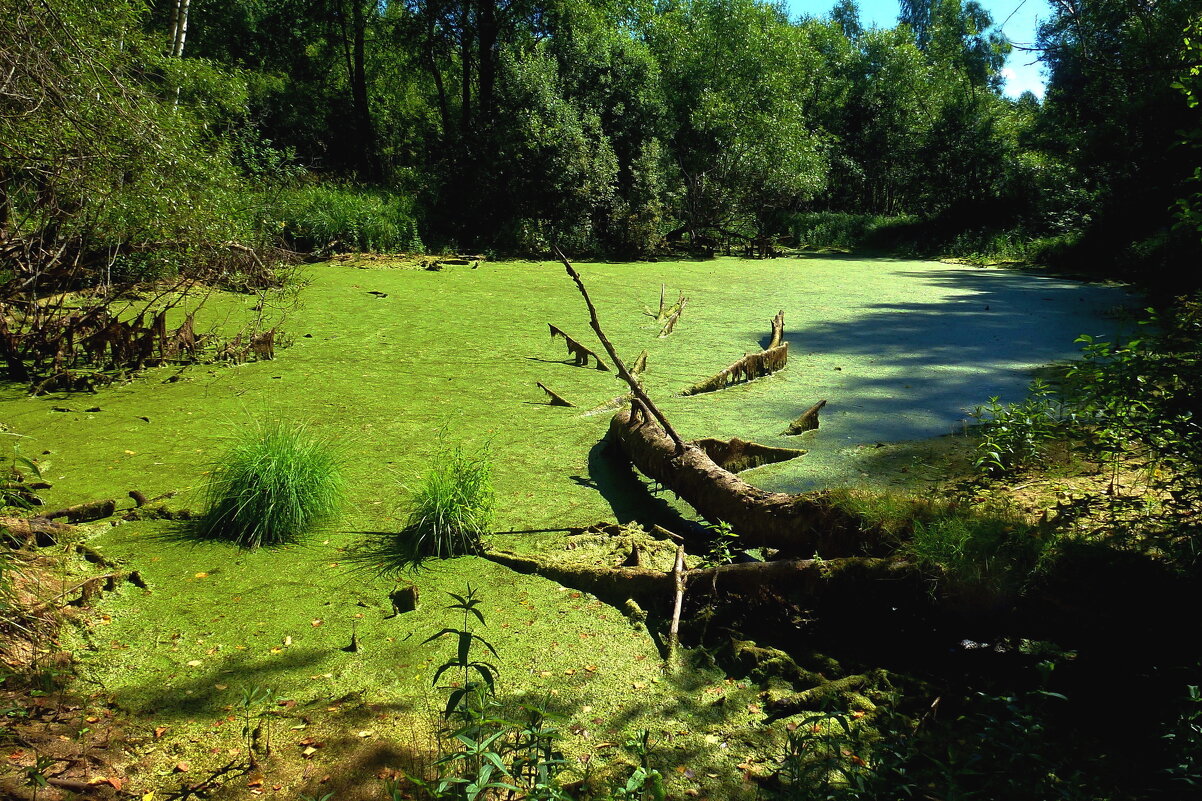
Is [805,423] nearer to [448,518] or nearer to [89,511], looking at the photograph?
[448,518]

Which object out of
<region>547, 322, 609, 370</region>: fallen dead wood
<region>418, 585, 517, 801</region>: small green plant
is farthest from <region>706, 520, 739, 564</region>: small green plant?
<region>547, 322, 609, 370</region>: fallen dead wood

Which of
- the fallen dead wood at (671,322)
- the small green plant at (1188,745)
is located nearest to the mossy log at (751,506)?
the small green plant at (1188,745)

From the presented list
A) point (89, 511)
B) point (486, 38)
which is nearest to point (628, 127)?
point (486, 38)

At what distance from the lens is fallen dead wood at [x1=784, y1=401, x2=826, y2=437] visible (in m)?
5.36

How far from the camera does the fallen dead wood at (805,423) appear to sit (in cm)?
536

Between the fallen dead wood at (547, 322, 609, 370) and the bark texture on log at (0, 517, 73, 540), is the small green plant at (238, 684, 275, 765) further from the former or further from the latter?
the fallen dead wood at (547, 322, 609, 370)

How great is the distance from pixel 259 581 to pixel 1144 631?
3.09 meters

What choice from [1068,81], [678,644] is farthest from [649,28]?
[678,644]

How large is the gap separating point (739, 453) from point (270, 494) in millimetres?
2543

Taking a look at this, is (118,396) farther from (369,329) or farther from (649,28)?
(649,28)

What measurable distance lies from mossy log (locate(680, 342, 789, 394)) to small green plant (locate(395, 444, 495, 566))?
9.63ft

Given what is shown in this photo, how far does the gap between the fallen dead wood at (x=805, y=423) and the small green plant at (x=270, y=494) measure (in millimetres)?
2933

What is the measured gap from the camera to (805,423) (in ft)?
17.8

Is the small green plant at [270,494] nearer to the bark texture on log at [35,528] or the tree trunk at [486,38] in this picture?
the bark texture on log at [35,528]
